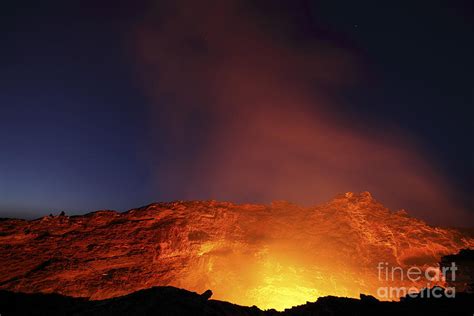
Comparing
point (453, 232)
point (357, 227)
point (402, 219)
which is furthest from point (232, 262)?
point (453, 232)

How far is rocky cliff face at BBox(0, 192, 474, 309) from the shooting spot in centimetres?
2281

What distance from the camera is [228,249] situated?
31.1 metres

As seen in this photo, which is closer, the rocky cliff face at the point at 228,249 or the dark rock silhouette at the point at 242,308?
the dark rock silhouette at the point at 242,308

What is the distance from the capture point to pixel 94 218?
27.0 m

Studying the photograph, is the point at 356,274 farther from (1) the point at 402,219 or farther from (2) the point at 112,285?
(2) the point at 112,285

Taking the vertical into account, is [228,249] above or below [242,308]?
above

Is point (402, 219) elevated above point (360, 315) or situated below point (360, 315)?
above

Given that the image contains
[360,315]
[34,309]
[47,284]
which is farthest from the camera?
[47,284]

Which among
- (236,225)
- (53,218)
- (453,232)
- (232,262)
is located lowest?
(232,262)

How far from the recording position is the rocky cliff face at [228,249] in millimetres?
22812

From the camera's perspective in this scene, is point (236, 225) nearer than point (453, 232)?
No

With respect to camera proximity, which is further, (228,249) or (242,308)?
(228,249)

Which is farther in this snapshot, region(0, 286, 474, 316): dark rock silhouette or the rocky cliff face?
the rocky cliff face

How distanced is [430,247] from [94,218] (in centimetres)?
3405
